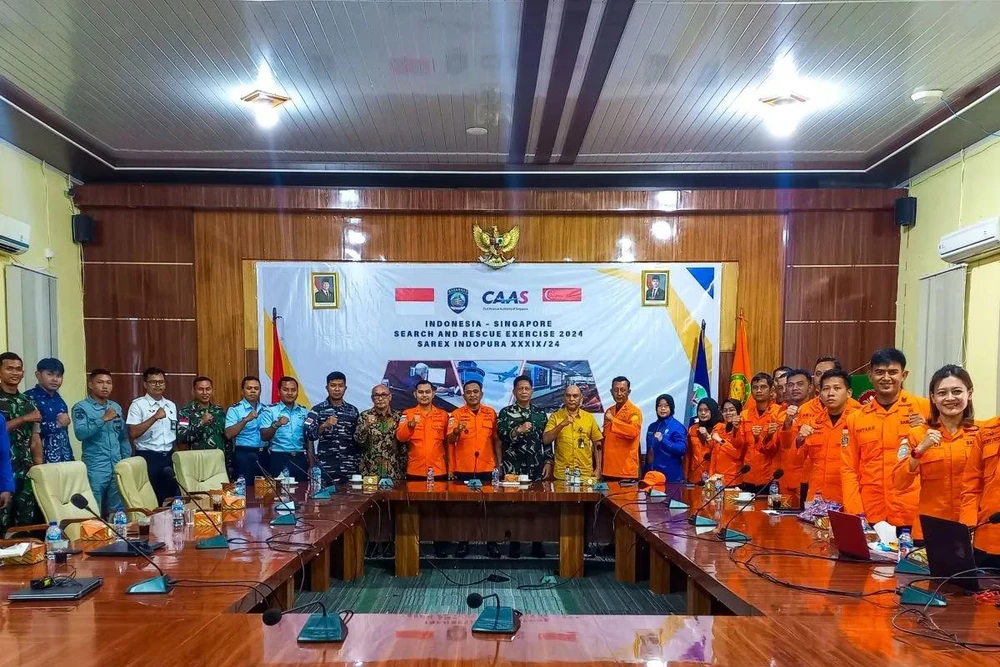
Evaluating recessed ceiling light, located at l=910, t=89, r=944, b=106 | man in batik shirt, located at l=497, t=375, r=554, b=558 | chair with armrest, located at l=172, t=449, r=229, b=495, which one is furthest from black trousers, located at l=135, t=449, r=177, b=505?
recessed ceiling light, located at l=910, t=89, r=944, b=106

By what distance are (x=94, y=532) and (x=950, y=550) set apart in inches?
131

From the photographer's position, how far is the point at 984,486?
2520mm

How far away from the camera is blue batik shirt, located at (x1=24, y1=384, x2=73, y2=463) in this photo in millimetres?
4277

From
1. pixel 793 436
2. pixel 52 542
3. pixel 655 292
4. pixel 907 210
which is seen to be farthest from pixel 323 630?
pixel 907 210

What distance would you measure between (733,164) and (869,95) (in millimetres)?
1496

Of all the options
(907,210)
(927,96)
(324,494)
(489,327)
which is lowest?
(324,494)

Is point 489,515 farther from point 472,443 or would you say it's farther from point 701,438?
point 701,438

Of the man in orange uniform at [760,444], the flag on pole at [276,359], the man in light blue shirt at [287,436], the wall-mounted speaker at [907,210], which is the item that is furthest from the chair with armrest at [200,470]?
the wall-mounted speaker at [907,210]

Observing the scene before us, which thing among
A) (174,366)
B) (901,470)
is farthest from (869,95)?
(174,366)

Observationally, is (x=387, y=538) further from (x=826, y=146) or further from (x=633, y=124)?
(x=826, y=146)

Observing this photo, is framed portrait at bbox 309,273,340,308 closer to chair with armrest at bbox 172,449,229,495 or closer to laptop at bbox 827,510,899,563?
chair with armrest at bbox 172,449,229,495

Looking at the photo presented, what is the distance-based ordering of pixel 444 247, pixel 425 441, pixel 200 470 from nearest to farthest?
pixel 200 470 < pixel 425 441 < pixel 444 247

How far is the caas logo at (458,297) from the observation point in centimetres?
602

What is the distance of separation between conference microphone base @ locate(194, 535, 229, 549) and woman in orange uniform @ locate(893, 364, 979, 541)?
284 centimetres
